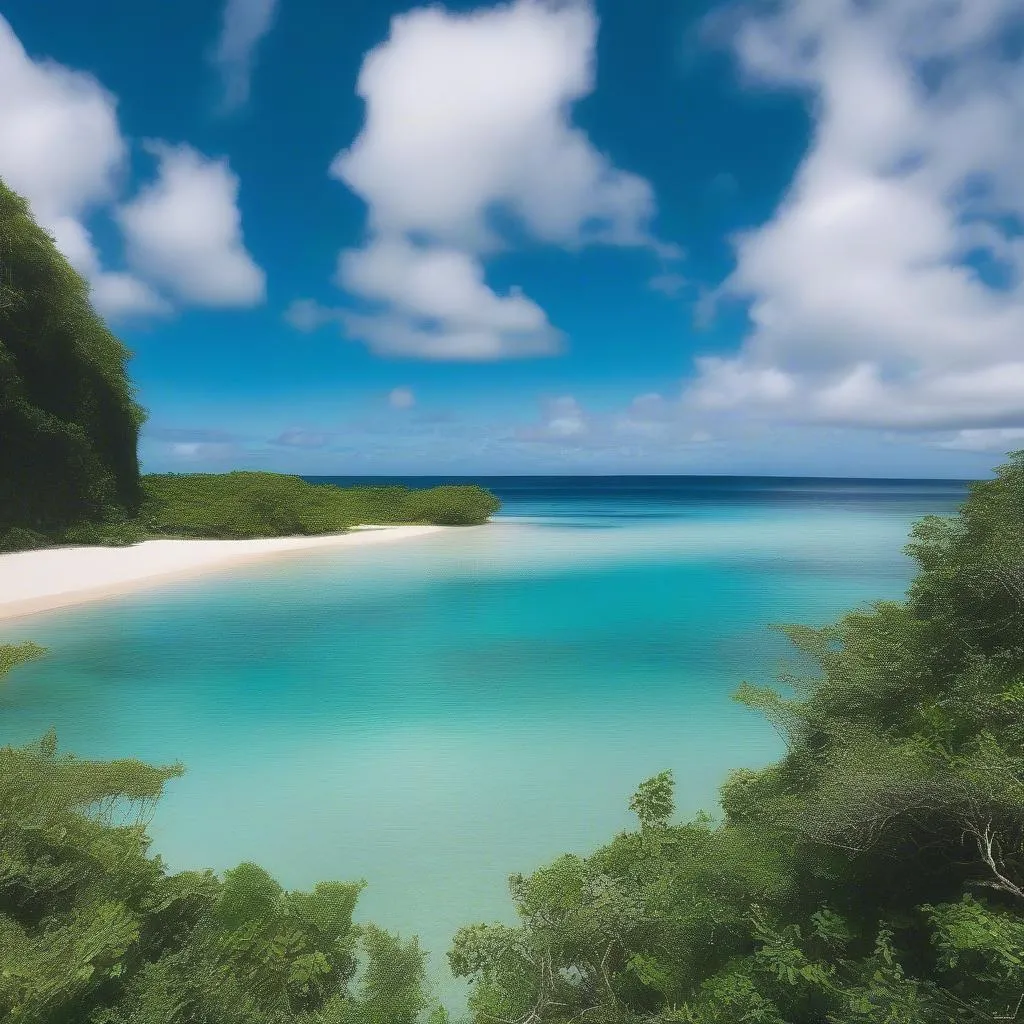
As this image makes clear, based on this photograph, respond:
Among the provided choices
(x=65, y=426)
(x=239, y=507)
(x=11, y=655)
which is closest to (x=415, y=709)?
(x=11, y=655)

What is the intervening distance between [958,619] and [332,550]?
75.8 feet

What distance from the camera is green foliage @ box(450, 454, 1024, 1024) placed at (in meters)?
2.54

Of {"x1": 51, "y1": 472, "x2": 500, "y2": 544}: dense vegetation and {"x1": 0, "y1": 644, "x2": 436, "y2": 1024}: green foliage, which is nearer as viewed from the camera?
{"x1": 0, "y1": 644, "x2": 436, "y2": 1024}: green foliage

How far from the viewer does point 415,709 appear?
28.5ft

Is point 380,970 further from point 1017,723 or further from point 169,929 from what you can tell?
point 1017,723

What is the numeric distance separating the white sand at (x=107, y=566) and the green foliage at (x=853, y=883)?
1349 cm

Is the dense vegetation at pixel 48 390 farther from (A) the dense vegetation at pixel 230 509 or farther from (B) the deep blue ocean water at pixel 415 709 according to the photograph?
(B) the deep blue ocean water at pixel 415 709

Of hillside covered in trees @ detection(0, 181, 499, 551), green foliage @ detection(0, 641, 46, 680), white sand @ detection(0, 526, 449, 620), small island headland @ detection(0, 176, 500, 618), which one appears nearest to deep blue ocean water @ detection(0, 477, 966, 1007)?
white sand @ detection(0, 526, 449, 620)

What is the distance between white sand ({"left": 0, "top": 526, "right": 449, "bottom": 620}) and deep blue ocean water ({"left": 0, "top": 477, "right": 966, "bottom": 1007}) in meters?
1.05

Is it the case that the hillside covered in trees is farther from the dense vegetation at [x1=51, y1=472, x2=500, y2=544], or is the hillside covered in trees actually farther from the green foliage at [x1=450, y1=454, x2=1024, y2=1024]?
the green foliage at [x1=450, y1=454, x2=1024, y2=1024]

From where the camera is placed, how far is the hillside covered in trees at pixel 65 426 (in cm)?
2103

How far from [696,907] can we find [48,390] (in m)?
26.0

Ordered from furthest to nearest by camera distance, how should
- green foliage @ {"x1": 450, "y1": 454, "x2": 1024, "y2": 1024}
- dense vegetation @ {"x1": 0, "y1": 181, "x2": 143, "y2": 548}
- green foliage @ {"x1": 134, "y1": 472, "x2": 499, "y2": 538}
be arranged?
green foliage @ {"x1": 134, "y1": 472, "x2": 499, "y2": 538}
dense vegetation @ {"x1": 0, "y1": 181, "x2": 143, "y2": 548}
green foliage @ {"x1": 450, "y1": 454, "x2": 1024, "y2": 1024}

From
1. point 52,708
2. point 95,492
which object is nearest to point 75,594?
point 52,708
